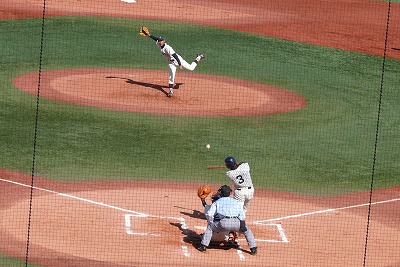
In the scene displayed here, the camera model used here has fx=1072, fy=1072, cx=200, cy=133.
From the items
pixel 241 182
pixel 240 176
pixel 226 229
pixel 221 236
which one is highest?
pixel 240 176

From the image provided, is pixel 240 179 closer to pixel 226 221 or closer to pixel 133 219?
pixel 226 221

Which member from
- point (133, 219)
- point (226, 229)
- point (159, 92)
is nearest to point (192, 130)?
point (159, 92)

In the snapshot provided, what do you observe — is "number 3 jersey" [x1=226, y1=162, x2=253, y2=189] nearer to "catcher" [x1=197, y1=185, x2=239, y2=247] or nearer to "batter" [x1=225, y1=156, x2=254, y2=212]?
"batter" [x1=225, y1=156, x2=254, y2=212]

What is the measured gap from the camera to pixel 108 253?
63.7ft

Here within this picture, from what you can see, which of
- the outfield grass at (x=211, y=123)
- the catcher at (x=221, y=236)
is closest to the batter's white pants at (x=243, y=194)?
the catcher at (x=221, y=236)

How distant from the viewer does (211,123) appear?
96.2ft

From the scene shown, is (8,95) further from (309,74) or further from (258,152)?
(309,74)

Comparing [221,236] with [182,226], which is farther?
[182,226]

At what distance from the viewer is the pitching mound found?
30.3m

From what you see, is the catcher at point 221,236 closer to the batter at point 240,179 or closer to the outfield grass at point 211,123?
the batter at point 240,179

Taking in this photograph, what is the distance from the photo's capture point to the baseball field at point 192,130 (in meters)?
20.3

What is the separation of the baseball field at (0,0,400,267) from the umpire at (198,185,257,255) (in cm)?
32

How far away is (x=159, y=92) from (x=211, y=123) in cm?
281

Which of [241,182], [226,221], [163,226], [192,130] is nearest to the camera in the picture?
[226,221]
